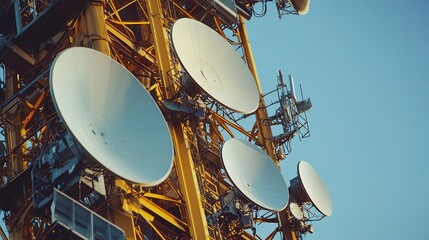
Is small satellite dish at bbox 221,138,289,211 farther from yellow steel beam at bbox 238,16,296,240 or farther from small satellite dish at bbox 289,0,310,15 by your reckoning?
small satellite dish at bbox 289,0,310,15

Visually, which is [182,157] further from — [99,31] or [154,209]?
[99,31]

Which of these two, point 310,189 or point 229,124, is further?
point 229,124

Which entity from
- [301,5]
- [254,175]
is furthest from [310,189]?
[301,5]

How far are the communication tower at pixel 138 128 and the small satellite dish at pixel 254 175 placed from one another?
0.05 meters

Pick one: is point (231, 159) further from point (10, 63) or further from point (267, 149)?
point (10, 63)

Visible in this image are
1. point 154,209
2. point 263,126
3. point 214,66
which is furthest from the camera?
point 263,126

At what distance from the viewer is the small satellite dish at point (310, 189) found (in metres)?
41.4

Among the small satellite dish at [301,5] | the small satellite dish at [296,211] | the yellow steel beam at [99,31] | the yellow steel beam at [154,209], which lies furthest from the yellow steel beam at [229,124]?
the small satellite dish at [301,5]

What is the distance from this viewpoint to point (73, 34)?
3859cm

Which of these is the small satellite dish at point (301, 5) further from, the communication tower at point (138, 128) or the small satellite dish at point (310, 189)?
the small satellite dish at point (310, 189)

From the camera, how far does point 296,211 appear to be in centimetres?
4116

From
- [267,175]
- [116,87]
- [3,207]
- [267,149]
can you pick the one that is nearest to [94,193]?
[116,87]

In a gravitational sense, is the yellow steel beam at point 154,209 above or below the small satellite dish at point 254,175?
below

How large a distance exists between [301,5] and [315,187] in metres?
10.6
